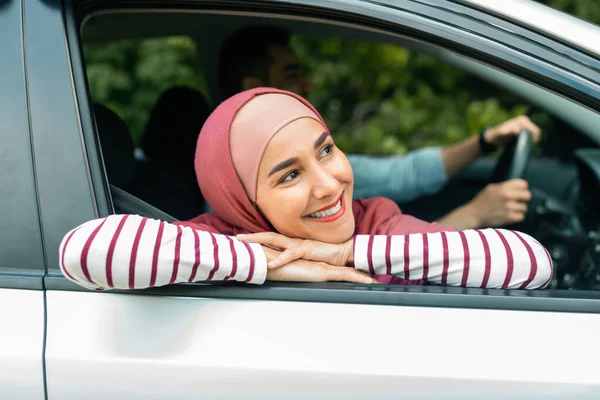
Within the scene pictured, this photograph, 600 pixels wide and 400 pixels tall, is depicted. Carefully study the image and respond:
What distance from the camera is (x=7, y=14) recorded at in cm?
154

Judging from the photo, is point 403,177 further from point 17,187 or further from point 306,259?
Result: point 17,187

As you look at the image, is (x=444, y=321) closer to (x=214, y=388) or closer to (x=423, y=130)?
(x=214, y=388)

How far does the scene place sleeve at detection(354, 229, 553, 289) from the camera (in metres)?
1.47

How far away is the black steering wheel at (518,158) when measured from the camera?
2.47 metres

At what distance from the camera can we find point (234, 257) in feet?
4.60

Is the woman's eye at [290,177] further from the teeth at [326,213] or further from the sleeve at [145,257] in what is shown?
the sleeve at [145,257]

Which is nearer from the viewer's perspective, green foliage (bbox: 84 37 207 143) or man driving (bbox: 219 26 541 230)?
man driving (bbox: 219 26 541 230)

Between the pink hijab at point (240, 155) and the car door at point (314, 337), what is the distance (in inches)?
9.7

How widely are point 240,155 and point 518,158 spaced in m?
1.30

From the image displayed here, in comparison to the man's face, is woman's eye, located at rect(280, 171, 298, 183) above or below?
below

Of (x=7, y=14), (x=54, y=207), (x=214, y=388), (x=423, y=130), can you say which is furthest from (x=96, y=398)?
(x=423, y=130)

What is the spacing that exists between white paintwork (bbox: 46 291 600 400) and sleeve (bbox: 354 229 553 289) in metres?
0.12

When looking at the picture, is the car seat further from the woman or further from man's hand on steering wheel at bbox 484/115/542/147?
man's hand on steering wheel at bbox 484/115/542/147

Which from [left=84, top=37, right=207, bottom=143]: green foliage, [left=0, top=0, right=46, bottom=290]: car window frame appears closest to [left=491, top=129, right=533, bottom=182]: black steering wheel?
[left=0, top=0, right=46, bottom=290]: car window frame
